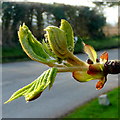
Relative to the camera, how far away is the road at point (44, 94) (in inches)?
129

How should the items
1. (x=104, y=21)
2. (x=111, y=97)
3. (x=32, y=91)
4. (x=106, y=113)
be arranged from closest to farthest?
(x=32, y=91) < (x=106, y=113) < (x=111, y=97) < (x=104, y=21)

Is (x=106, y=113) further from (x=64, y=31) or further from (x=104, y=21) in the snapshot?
(x=104, y=21)

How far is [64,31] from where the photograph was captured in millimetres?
252

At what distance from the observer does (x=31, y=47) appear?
257 mm

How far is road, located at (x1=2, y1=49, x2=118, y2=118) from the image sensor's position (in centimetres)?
328

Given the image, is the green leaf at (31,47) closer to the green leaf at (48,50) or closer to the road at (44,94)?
the green leaf at (48,50)

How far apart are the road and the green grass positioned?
150 mm

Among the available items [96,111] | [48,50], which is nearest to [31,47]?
[48,50]

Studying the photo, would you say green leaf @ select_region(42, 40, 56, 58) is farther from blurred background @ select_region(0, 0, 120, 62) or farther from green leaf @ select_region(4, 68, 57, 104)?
blurred background @ select_region(0, 0, 120, 62)

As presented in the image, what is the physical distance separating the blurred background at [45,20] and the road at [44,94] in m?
1.02

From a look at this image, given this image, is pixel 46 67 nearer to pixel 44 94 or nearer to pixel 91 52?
pixel 44 94

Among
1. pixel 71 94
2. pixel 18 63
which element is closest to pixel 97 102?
pixel 71 94

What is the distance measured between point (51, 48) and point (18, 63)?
246 inches

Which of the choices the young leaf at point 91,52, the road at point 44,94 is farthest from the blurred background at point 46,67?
the young leaf at point 91,52
